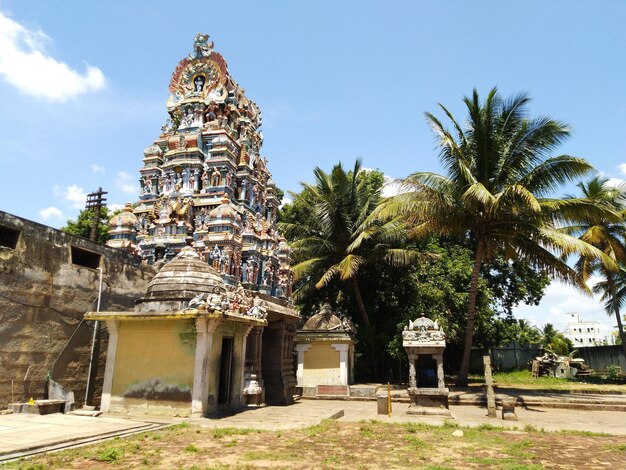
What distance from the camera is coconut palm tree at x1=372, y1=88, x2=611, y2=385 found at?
18.2 meters

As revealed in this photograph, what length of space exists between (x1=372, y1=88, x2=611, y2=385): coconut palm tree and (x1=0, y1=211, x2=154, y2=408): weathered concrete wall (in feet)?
40.1

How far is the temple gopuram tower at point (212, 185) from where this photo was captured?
23.7 metres

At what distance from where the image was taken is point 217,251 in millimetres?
22672

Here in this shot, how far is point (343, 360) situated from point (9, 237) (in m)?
15.0

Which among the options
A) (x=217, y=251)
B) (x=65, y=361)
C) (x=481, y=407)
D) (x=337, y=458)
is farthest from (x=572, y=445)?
(x=217, y=251)

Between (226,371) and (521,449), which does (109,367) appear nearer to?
(226,371)

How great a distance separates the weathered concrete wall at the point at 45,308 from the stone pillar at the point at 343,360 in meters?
11.1

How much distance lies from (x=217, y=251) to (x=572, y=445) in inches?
674

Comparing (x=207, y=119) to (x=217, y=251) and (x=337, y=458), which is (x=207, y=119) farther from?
(x=337, y=458)

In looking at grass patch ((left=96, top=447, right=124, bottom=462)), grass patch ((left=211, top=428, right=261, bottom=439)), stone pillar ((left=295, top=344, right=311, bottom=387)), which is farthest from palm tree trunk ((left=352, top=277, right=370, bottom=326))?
grass patch ((left=96, top=447, right=124, bottom=462))

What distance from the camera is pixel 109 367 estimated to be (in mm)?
12422

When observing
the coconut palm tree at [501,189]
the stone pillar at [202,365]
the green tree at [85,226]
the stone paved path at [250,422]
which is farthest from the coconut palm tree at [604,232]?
the green tree at [85,226]

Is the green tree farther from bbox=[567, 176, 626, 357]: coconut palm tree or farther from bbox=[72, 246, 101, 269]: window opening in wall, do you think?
bbox=[567, 176, 626, 357]: coconut palm tree

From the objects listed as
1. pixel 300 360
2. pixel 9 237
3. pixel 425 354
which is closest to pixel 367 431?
pixel 425 354
